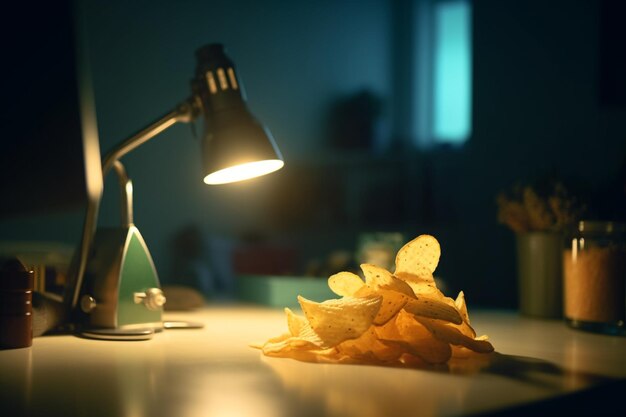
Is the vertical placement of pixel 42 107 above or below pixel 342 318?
above

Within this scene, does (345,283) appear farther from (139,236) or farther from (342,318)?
(139,236)

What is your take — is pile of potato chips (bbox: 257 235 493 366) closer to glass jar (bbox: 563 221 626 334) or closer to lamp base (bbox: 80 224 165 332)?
lamp base (bbox: 80 224 165 332)

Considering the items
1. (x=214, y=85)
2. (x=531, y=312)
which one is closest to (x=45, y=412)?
(x=214, y=85)

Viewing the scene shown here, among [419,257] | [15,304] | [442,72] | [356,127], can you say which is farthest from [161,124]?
[442,72]

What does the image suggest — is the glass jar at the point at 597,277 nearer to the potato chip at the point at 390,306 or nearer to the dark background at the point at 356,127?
the dark background at the point at 356,127

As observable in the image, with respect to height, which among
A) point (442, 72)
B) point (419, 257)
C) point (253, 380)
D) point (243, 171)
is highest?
point (442, 72)

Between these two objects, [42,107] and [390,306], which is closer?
[390,306]
